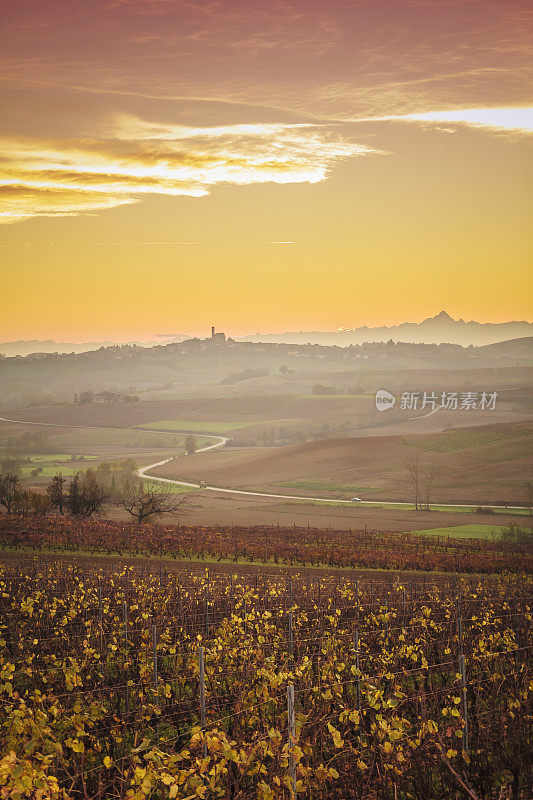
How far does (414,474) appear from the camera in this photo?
294 feet

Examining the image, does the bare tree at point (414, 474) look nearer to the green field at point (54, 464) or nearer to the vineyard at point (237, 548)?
the vineyard at point (237, 548)

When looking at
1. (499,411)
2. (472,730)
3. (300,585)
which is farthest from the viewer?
(499,411)

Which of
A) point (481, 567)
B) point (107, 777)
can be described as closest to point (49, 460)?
point (481, 567)

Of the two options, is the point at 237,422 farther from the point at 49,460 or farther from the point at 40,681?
the point at 40,681

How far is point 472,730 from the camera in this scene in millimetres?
8156

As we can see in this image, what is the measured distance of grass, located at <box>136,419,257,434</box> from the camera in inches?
6324

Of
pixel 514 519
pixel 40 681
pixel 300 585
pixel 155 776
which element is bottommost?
pixel 514 519

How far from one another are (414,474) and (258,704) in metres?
84.1

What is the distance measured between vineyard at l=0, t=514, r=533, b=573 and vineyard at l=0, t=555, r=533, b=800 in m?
14.4

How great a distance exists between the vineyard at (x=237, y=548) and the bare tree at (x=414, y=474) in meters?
34.8

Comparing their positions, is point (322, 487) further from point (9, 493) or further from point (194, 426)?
point (194, 426)

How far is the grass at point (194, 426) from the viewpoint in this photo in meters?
161

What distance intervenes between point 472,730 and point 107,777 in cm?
419

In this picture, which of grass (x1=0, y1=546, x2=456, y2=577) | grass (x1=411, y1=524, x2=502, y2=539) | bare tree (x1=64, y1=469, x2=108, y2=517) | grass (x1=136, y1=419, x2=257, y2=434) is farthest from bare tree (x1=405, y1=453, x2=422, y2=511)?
grass (x1=136, y1=419, x2=257, y2=434)
